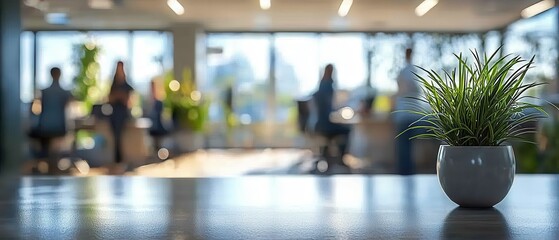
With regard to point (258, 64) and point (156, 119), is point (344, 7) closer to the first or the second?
point (258, 64)

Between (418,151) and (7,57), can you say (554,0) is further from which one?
(7,57)

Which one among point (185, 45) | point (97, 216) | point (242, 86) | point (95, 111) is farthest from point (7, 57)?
point (242, 86)

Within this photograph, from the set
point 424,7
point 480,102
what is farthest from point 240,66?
point 480,102

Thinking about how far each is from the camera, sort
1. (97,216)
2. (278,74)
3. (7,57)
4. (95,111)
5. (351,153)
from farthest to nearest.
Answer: (278,74) → (351,153) → (95,111) → (7,57) → (97,216)

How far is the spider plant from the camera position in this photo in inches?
42.4

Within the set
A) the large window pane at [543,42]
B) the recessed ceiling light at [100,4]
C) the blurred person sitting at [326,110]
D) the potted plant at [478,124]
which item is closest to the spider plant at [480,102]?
the potted plant at [478,124]

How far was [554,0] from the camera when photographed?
8.16 meters

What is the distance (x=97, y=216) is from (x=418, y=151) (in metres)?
8.25

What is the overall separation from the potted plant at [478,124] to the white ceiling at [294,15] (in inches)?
368

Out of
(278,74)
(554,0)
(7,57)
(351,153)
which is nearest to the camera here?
(7,57)

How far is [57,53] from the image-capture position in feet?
46.2

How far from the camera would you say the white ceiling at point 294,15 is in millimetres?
10781

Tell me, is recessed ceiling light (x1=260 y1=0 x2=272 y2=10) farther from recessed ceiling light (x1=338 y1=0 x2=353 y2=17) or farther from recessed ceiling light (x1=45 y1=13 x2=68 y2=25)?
recessed ceiling light (x1=45 y1=13 x2=68 y2=25)

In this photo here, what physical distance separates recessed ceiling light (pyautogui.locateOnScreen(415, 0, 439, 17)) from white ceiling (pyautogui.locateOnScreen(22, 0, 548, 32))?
4.4 inches
